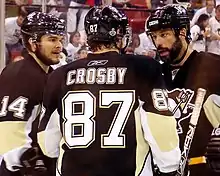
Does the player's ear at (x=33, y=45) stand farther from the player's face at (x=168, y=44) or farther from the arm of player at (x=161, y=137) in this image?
the arm of player at (x=161, y=137)

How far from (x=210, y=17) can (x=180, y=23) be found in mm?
2257

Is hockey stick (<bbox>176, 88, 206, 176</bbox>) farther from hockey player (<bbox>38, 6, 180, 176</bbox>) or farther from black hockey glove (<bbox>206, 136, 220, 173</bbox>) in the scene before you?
hockey player (<bbox>38, 6, 180, 176</bbox>)

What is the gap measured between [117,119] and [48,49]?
743 millimetres

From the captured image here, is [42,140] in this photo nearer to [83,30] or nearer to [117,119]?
[117,119]

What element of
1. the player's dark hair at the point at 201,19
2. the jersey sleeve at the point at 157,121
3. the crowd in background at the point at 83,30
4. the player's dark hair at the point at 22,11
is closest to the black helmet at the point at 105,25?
the jersey sleeve at the point at 157,121

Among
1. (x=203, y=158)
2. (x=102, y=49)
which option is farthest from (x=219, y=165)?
(x=102, y=49)

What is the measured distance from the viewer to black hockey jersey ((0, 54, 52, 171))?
2.63 m

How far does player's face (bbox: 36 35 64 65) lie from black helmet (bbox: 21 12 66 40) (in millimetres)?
26

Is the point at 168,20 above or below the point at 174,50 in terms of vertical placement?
above

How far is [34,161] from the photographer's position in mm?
2646

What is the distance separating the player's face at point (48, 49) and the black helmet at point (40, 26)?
3cm

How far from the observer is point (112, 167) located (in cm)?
223

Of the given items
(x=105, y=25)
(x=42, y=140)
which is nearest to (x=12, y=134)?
(x=42, y=140)

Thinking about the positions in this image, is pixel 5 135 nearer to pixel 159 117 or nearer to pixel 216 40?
pixel 159 117
